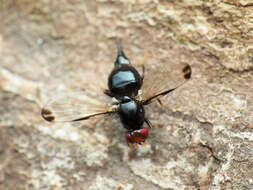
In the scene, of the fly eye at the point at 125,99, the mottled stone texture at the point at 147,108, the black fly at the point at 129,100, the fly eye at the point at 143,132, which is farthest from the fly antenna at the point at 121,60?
the fly eye at the point at 143,132

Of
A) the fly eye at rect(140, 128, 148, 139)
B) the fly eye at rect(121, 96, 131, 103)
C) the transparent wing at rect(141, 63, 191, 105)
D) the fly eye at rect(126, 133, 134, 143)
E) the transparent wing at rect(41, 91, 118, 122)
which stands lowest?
the fly eye at rect(126, 133, 134, 143)

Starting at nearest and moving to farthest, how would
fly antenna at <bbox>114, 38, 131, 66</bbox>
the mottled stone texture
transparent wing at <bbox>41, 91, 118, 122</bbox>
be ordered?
the mottled stone texture
transparent wing at <bbox>41, 91, 118, 122</bbox>
fly antenna at <bbox>114, 38, 131, 66</bbox>

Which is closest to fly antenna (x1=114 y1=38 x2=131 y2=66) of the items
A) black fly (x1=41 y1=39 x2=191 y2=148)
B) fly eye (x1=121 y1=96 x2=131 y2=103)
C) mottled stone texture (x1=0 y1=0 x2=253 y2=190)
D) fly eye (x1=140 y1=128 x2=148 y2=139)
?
black fly (x1=41 y1=39 x2=191 y2=148)

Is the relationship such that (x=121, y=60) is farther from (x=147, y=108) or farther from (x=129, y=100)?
(x=147, y=108)

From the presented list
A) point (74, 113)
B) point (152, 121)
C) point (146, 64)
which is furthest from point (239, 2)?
point (74, 113)

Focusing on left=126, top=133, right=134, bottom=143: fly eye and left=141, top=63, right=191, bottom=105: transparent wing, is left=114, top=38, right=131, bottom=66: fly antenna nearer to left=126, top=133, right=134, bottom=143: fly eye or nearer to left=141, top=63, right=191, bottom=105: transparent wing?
left=141, top=63, right=191, bottom=105: transparent wing

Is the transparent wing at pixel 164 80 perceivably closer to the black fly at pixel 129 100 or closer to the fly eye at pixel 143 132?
the black fly at pixel 129 100

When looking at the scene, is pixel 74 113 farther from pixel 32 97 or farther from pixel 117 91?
pixel 32 97

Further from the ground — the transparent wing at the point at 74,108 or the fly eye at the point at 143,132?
the transparent wing at the point at 74,108
